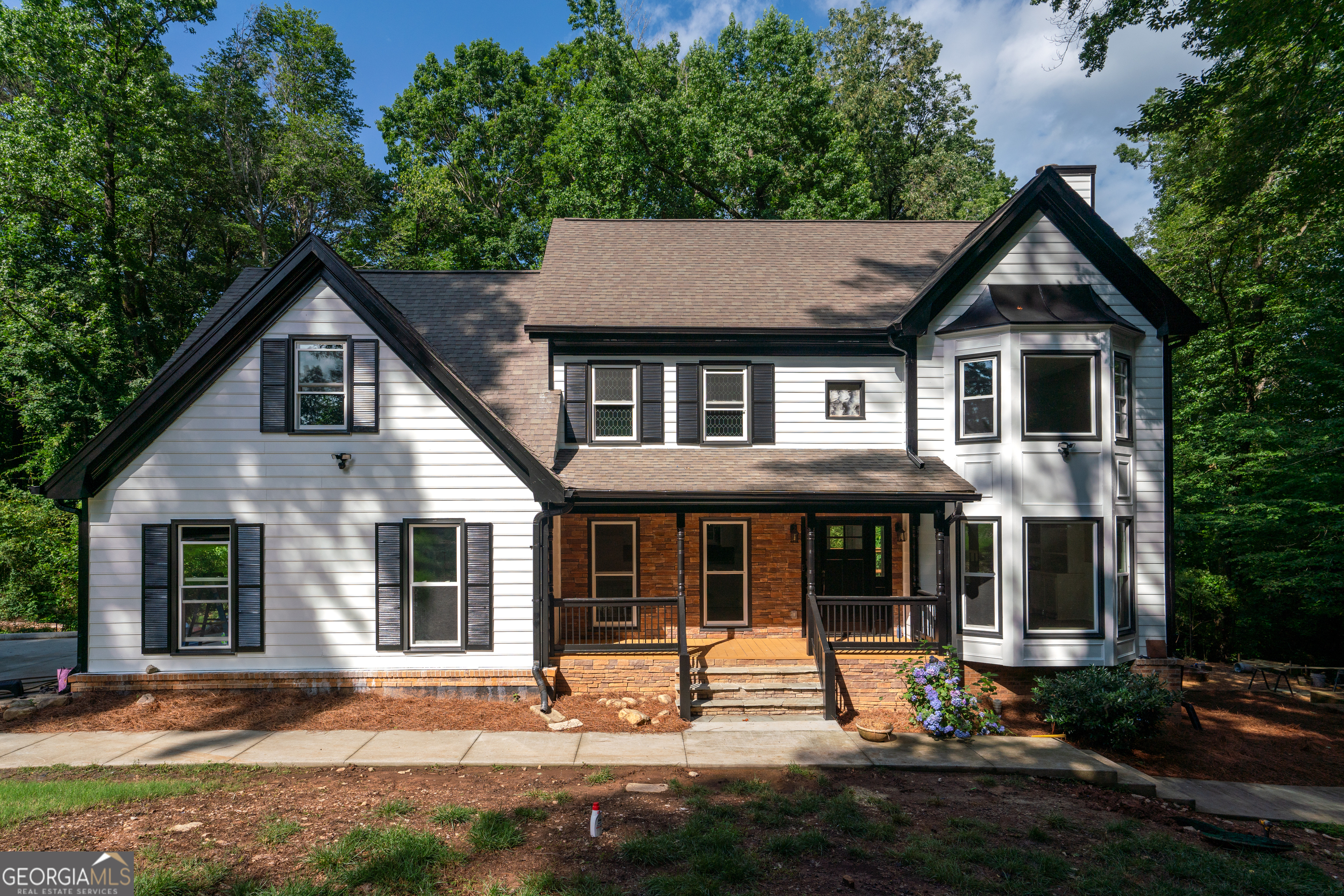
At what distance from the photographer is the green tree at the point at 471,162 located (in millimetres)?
26172

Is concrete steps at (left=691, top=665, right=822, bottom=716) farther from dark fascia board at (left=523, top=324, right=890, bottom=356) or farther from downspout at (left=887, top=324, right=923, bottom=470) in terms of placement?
dark fascia board at (left=523, top=324, right=890, bottom=356)

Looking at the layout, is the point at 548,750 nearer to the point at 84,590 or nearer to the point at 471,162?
the point at 84,590

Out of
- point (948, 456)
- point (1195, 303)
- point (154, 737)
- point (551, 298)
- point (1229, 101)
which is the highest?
point (1229, 101)

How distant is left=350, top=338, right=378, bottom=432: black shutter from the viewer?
9930mm

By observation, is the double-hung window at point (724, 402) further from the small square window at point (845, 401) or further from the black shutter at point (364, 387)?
the black shutter at point (364, 387)

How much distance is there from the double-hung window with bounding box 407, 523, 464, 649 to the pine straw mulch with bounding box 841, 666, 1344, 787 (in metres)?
6.15

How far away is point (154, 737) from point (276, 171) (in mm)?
24032

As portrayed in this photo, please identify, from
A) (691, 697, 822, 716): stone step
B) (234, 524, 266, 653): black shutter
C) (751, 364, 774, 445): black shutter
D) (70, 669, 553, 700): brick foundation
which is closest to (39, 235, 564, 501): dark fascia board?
(234, 524, 266, 653): black shutter

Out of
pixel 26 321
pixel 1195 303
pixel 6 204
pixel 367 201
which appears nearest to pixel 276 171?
pixel 367 201

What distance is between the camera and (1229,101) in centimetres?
1251

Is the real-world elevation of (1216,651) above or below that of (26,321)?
below

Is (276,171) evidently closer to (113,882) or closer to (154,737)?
(154,737)

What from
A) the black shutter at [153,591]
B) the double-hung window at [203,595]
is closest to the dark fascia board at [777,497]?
the double-hung window at [203,595]

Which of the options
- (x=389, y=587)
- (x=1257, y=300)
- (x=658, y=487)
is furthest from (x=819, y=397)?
(x=1257, y=300)
